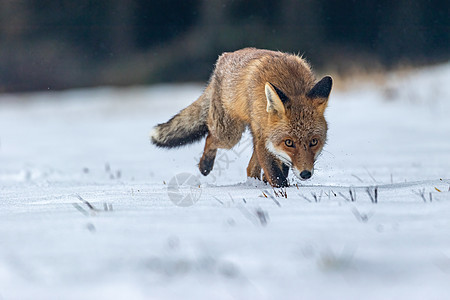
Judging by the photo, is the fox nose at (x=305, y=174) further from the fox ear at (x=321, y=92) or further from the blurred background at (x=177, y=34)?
the blurred background at (x=177, y=34)

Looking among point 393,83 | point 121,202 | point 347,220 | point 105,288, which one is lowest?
point 393,83

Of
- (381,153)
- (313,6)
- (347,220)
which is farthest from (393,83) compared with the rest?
(347,220)

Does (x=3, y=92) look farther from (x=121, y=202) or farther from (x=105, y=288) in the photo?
(x=105, y=288)

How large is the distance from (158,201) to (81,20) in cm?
2118

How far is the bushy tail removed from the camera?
19.9 feet

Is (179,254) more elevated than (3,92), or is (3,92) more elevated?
(179,254)

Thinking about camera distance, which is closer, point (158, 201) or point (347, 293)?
point (347, 293)

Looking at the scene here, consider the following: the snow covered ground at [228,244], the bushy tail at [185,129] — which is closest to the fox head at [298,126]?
the snow covered ground at [228,244]

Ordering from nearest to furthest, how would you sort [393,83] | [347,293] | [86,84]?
[347,293], [393,83], [86,84]

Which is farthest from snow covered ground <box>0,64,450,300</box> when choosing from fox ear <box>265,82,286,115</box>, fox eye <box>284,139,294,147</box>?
fox ear <box>265,82,286,115</box>

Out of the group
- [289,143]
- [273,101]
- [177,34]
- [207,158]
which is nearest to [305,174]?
[289,143]

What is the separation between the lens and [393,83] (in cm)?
1412

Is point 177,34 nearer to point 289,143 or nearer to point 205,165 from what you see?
point 205,165

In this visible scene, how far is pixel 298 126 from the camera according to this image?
4.60 m
